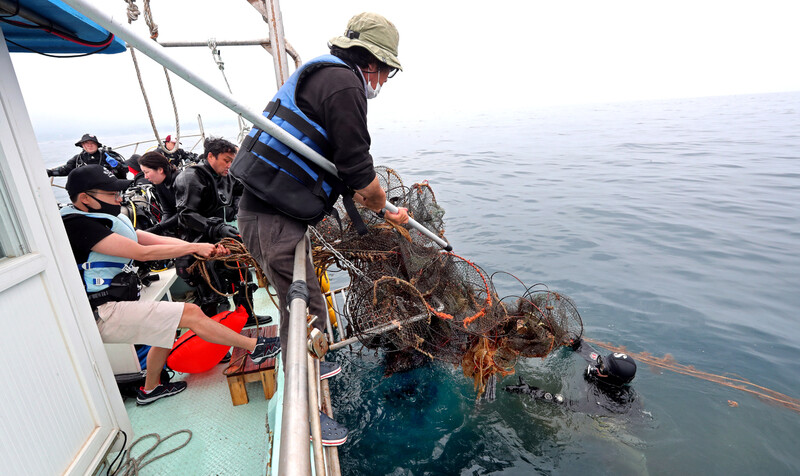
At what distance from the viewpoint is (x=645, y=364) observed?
5715 mm

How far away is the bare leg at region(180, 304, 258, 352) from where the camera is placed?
2.98m

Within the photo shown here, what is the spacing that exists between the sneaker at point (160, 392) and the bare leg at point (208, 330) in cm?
68

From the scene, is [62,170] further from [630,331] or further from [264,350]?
[630,331]

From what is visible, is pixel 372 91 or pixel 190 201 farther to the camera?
pixel 190 201

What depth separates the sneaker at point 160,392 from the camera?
3.22 metres

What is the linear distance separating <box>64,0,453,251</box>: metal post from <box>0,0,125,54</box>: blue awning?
858mm

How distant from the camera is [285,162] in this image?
2.06 metres

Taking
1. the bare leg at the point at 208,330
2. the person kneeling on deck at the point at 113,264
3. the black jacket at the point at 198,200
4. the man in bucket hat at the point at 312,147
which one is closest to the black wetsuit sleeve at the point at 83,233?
the person kneeling on deck at the point at 113,264

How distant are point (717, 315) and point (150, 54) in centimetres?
897

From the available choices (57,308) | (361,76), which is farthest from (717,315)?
(57,308)

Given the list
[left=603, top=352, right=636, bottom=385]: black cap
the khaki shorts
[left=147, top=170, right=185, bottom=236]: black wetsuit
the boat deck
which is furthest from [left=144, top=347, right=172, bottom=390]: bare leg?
[left=603, top=352, right=636, bottom=385]: black cap

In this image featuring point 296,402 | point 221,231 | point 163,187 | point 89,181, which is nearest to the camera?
point 296,402

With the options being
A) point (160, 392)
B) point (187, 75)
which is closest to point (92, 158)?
point (160, 392)

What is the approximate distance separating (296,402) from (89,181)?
108 inches
